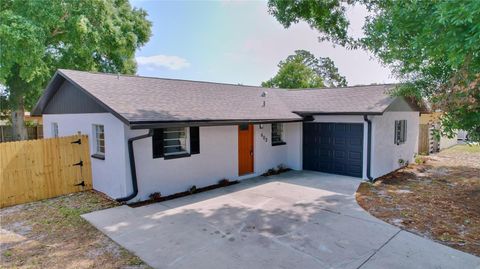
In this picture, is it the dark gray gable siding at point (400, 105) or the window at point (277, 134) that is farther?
the window at point (277, 134)

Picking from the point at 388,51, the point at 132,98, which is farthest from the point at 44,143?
the point at 388,51

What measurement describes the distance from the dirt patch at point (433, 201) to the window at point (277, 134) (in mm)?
3774

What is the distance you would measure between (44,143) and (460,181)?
13.7 metres

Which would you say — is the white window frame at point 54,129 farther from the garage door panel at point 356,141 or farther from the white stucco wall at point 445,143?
the white stucco wall at point 445,143

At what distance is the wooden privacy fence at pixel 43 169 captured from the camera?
24.3 ft

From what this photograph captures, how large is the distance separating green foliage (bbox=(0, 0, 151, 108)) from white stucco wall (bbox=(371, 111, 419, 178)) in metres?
15.6

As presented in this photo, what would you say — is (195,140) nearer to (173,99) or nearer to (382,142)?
(173,99)

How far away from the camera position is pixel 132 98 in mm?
8047

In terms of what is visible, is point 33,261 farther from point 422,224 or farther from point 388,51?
point 388,51

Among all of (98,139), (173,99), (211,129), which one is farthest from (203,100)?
(98,139)

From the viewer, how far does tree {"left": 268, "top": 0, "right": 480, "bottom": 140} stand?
3908 millimetres

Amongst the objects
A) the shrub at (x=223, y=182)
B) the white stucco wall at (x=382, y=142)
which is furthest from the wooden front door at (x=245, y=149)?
the white stucco wall at (x=382, y=142)

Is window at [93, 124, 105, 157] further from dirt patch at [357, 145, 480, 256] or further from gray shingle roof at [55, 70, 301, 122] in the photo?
dirt patch at [357, 145, 480, 256]

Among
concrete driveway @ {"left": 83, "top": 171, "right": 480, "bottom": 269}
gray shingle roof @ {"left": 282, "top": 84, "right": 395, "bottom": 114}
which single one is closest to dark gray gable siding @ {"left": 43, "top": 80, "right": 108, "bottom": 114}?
concrete driveway @ {"left": 83, "top": 171, "right": 480, "bottom": 269}
